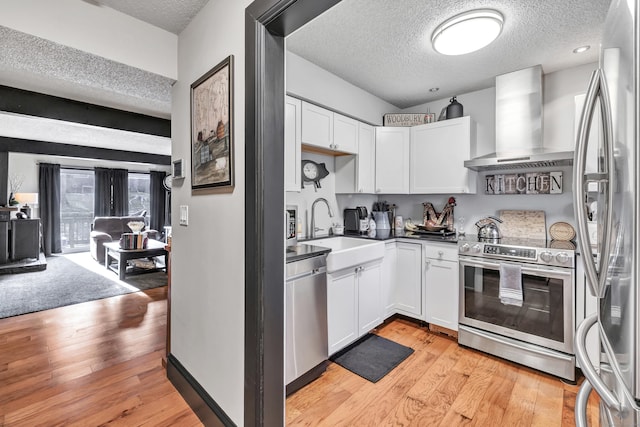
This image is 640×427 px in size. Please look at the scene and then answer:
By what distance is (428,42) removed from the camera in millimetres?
2279

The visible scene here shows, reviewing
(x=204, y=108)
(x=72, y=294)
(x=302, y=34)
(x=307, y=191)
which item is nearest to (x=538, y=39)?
(x=302, y=34)

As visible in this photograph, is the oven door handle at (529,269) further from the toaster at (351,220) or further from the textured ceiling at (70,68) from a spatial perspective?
the textured ceiling at (70,68)

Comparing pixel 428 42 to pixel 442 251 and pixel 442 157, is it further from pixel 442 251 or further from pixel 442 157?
pixel 442 251

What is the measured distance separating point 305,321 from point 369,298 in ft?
2.94

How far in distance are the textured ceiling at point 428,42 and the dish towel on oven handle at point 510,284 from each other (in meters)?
1.78

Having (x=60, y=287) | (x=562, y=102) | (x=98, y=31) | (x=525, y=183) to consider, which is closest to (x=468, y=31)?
(x=562, y=102)

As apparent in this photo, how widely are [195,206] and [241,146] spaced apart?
66 cm

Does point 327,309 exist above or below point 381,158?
below

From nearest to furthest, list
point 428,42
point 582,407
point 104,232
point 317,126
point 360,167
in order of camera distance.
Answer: point 582,407, point 428,42, point 317,126, point 360,167, point 104,232

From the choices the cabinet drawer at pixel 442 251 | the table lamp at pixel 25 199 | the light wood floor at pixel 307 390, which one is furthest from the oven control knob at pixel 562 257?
the table lamp at pixel 25 199

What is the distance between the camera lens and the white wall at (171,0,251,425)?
4.85 feet

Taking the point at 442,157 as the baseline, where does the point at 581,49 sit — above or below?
above

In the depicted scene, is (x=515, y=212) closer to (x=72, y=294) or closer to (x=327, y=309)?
(x=327, y=309)

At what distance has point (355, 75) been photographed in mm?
2877
